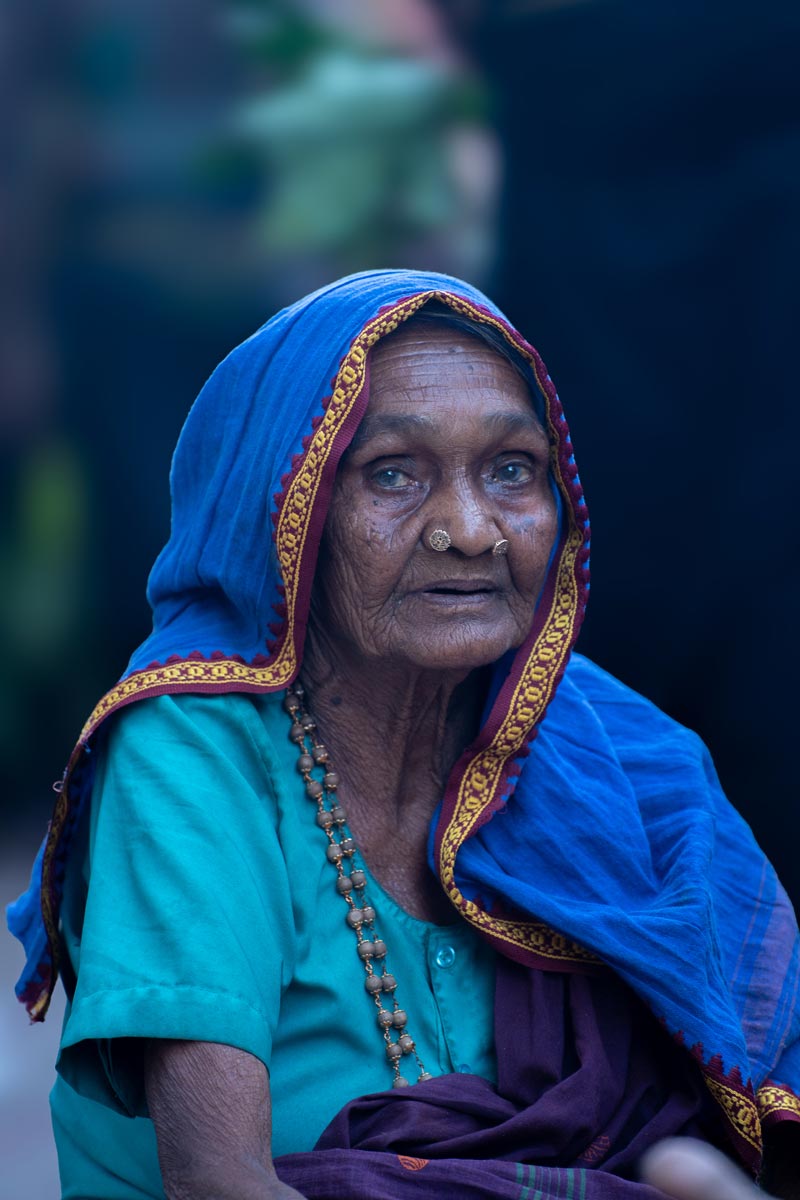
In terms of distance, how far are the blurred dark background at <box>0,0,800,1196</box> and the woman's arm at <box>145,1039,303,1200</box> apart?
76.9 inches

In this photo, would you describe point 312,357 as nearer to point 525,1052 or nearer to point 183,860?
point 183,860

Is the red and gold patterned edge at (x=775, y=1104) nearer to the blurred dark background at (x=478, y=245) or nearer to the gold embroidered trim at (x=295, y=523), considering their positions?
the gold embroidered trim at (x=295, y=523)

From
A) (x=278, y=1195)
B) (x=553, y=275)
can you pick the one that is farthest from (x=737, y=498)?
(x=278, y=1195)

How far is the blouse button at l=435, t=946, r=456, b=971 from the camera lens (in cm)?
249

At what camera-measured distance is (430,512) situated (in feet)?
7.93

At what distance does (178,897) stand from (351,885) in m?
0.36

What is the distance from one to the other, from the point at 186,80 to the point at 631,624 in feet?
7.32

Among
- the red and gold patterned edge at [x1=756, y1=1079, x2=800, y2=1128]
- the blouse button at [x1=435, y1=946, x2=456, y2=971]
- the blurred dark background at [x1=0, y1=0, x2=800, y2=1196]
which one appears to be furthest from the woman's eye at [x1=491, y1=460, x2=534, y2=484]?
the blurred dark background at [x1=0, y1=0, x2=800, y2=1196]

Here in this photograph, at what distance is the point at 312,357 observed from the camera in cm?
242

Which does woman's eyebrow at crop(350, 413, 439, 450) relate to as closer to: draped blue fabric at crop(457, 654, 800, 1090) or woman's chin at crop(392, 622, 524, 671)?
woman's chin at crop(392, 622, 524, 671)

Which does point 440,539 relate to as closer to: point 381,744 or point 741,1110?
point 381,744

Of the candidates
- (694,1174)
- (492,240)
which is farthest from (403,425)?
(492,240)

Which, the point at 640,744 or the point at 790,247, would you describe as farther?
the point at 790,247

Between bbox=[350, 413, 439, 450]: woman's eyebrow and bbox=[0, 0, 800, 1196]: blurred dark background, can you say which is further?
bbox=[0, 0, 800, 1196]: blurred dark background
